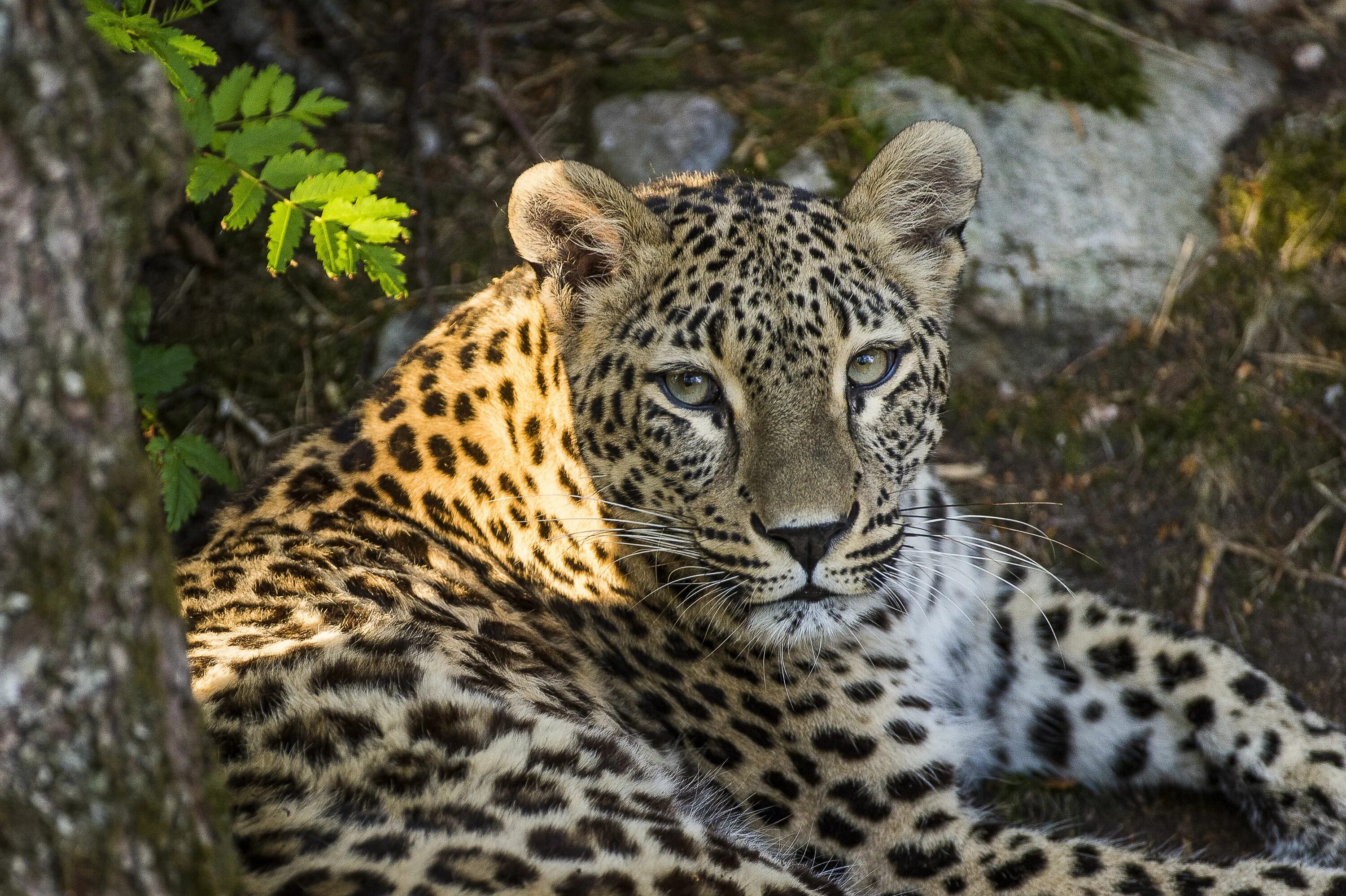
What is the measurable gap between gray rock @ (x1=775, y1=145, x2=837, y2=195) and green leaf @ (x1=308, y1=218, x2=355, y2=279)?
13.3 feet

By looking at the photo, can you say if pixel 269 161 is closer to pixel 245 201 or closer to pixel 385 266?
pixel 245 201

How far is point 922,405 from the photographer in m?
4.43

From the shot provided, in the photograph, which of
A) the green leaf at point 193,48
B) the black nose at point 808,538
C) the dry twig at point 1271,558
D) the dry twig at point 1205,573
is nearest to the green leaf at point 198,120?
the green leaf at point 193,48

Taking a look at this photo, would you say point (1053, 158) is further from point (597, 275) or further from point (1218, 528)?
point (597, 275)

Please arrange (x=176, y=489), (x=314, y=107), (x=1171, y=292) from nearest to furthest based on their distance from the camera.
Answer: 1. (x=314, y=107)
2. (x=176, y=489)
3. (x=1171, y=292)

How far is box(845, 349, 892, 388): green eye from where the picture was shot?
4.25m

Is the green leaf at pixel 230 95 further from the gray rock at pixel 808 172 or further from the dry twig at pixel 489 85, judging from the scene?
the gray rock at pixel 808 172

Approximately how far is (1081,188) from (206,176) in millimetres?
5255

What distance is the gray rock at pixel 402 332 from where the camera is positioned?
705 cm

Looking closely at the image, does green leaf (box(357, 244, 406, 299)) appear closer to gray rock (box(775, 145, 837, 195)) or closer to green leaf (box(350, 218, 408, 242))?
green leaf (box(350, 218, 408, 242))

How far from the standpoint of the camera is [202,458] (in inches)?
213

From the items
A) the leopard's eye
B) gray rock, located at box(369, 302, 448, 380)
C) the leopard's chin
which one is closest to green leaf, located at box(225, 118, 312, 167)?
the leopard's eye

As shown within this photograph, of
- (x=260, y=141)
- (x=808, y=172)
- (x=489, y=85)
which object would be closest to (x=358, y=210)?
(x=260, y=141)

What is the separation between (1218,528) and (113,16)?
5429mm
